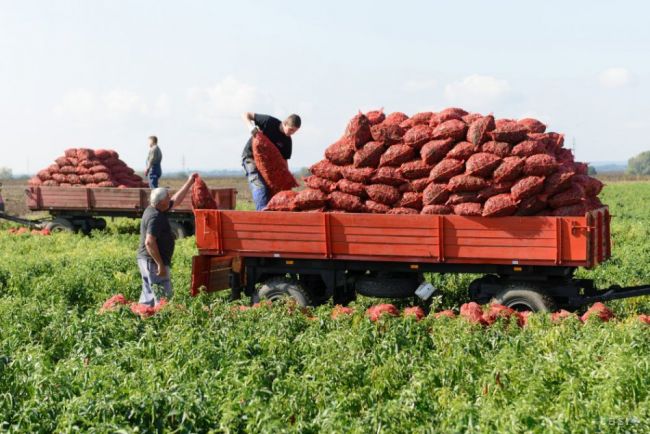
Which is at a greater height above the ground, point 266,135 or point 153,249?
point 266,135

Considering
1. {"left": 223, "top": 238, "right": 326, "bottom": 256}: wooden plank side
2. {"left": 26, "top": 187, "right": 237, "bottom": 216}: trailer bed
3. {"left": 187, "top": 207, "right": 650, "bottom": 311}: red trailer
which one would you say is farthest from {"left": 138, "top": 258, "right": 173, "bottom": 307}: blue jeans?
{"left": 26, "top": 187, "right": 237, "bottom": 216}: trailer bed

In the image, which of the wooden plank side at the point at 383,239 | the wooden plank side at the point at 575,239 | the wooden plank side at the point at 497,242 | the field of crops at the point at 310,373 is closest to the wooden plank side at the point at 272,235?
the wooden plank side at the point at 383,239

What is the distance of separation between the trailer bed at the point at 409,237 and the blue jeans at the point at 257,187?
624mm

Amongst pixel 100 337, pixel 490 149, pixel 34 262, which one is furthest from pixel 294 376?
pixel 34 262

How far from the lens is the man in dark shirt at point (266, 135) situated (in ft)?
Answer: 35.9

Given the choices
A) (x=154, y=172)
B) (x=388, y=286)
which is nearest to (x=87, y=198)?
(x=154, y=172)

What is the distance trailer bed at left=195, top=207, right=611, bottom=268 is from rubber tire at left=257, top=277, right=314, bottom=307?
0.42 metres

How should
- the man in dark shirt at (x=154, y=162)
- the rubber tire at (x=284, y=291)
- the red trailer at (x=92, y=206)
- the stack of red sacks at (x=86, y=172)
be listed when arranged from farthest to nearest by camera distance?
the stack of red sacks at (x=86, y=172), the man in dark shirt at (x=154, y=162), the red trailer at (x=92, y=206), the rubber tire at (x=284, y=291)

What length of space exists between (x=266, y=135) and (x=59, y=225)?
12249mm

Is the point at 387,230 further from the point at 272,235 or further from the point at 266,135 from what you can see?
the point at 266,135

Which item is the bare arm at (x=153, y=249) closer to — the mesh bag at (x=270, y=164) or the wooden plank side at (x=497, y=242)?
the mesh bag at (x=270, y=164)

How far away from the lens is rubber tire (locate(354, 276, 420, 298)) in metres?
10.1

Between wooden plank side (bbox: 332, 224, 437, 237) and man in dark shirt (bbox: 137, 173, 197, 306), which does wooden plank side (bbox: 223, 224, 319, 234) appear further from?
man in dark shirt (bbox: 137, 173, 197, 306)

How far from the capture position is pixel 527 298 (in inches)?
371
